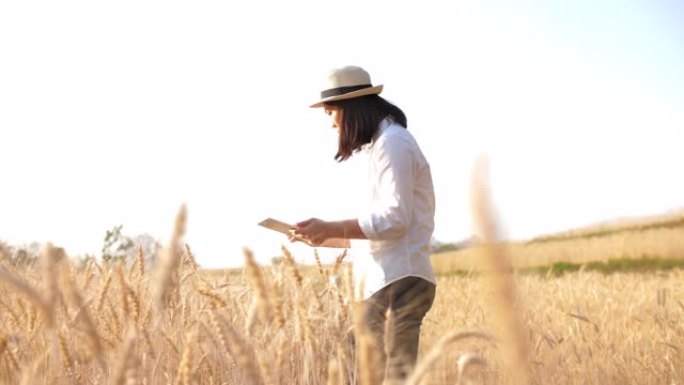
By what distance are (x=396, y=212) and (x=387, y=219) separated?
4cm

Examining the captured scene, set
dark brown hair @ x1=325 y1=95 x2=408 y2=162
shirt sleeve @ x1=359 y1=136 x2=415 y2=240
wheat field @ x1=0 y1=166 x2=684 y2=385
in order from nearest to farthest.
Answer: wheat field @ x1=0 y1=166 x2=684 y2=385, shirt sleeve @ x1=359 y1=136 x2=415 y2=240, dark brown hair @ x1=325 y1=95 x2=408 y2=162

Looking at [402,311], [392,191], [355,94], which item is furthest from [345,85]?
[402,311]

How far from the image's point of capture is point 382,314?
2.60m

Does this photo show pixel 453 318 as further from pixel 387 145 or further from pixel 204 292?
pixel 204 292

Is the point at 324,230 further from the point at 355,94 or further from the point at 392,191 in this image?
the point at 355,94

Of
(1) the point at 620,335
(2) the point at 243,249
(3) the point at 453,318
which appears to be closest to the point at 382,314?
(2) the point at 243,249

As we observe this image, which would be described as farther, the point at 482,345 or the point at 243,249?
the point at 482,345

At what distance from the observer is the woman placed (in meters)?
2.47

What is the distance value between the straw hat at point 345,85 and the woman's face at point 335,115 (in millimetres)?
33

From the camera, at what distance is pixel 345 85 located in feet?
9.13

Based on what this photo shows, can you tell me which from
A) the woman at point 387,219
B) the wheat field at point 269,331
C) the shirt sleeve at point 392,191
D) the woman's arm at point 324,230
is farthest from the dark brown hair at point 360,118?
the wheat field at point 269,331

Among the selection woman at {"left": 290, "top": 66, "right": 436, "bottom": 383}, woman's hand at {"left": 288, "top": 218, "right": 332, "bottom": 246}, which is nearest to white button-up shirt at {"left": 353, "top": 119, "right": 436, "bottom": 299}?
woman at {"left": 290, "top": 66, "right": 436, "bottom": 383}

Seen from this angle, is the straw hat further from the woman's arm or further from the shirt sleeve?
the woman's arm

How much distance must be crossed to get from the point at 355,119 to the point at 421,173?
0.98 ft
